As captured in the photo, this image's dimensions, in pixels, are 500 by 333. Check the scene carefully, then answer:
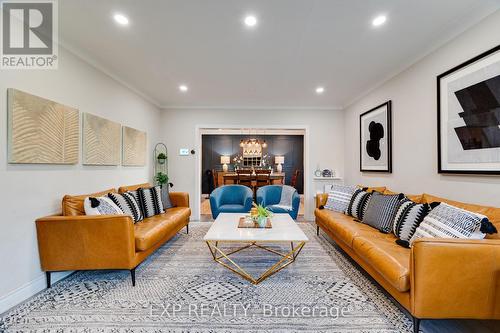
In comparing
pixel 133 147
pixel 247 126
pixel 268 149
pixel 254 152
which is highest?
pixel 247 126

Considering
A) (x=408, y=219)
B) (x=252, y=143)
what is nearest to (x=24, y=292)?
(x=408, y=219)

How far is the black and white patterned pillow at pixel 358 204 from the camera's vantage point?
3170 millimetres

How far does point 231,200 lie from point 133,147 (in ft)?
6.75

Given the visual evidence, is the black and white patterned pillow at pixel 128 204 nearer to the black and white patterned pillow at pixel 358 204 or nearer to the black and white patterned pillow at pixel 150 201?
the black and white patterned pillow at pixel 150 201

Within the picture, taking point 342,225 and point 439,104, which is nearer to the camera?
point 439,104

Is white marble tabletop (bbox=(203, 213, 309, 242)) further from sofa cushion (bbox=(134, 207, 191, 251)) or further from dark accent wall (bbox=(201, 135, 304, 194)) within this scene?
dark accent wall (bbox=(201, 135, 304, 194))

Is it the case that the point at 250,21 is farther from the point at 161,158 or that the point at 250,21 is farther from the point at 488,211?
the point at 161,158

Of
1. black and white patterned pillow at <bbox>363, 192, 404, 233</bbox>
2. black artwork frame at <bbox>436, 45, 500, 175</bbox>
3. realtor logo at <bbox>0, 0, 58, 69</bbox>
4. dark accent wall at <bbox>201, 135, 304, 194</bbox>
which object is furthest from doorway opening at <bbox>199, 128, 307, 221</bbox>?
realtor logo at <bbox>0, 0, 58, 69</bbox>

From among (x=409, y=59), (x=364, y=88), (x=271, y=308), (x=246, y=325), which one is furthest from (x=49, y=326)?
(x=364, y=88)

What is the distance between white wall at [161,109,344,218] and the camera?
16.8ft

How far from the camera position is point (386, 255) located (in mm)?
1918

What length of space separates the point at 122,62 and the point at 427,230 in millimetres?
3893

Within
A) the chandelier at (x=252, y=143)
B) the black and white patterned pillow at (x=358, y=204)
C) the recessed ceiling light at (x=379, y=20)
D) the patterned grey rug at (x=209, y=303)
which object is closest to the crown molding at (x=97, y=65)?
the patterned grey rug at (x=209, y=303)

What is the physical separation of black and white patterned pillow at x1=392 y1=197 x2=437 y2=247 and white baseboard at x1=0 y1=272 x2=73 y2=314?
3522 millimetres
